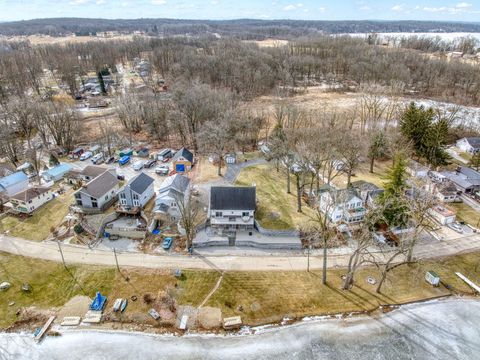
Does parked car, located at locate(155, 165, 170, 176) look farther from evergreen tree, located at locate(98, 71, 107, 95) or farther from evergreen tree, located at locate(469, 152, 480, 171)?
evergreen tree, located at locate(98, 71, 107, 95)

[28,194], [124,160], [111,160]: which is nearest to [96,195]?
[28,194]

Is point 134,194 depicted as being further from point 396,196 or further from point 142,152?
point 396,196

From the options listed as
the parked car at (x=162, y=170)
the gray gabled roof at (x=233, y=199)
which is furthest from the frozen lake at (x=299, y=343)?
the parked car at (x=162, y=170)

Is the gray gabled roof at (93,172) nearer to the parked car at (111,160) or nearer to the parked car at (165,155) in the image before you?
the parked car at (111,160)

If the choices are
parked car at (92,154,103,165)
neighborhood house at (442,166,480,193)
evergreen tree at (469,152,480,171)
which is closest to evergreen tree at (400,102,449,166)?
neighborhood house at (442,166,480,193)

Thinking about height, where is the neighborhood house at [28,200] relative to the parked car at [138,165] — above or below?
above

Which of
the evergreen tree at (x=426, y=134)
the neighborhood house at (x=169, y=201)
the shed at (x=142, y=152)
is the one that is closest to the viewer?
the neighborhood house at (x=169, y=201)

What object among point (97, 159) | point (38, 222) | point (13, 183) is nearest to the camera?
point (38, 222)
